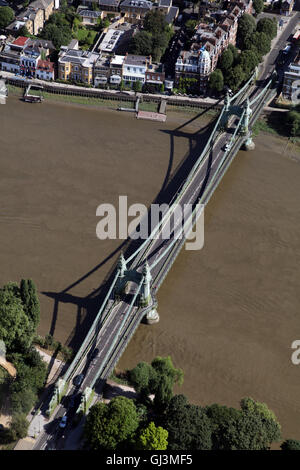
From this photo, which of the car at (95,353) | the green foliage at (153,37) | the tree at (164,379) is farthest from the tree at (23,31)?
the tree at (164,379)

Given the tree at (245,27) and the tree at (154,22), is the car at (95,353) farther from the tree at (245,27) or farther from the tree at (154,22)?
the tree at (245,27)

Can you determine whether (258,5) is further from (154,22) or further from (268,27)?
(154,22)

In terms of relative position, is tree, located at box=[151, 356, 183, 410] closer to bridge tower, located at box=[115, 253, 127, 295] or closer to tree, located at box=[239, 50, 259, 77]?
bridge tower, located at box=[115, 253, 127, 295]

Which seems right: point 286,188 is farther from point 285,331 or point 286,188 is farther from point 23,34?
point 23,34
